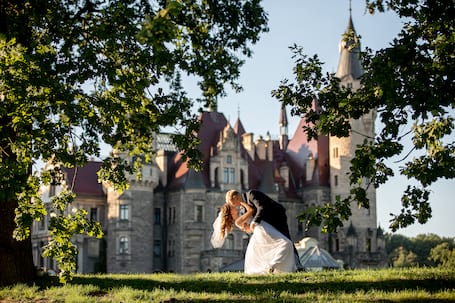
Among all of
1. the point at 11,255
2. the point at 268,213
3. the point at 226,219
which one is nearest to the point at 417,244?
the point at 226,219

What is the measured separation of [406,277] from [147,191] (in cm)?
4202

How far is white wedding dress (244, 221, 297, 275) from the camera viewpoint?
15250 millimetres

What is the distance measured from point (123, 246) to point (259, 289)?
41832mm

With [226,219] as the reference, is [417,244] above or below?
below

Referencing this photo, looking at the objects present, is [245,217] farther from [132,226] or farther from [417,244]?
[417,244]

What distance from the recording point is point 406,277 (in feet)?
43.2

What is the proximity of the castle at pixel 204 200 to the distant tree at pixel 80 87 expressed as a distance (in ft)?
115

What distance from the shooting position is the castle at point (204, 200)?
53188 mm

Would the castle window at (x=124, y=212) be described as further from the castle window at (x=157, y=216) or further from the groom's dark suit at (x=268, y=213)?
the groom's dark suit at (x=268, y=213)

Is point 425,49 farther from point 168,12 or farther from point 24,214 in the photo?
point 24,214

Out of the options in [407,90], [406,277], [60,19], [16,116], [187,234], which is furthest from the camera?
[187,234]

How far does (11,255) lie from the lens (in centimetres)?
1441

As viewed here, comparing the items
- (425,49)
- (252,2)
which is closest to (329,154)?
(252,2)

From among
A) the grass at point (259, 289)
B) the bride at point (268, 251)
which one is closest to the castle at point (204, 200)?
the bride at point (268, 251)
